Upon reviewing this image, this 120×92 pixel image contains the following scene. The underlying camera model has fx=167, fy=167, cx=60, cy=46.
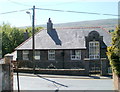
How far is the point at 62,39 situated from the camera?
26406mm

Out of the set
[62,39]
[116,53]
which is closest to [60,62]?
[62,39]

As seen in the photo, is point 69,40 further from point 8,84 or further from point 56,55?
point 8,84

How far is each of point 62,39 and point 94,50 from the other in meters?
5.43

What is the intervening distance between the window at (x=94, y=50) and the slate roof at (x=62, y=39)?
113 cm

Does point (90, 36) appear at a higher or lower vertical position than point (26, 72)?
higher

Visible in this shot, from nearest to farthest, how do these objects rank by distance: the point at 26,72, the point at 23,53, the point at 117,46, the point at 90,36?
the point at 117,46 → the point at 26,72 → the point at 90,36 → the point at 23,53

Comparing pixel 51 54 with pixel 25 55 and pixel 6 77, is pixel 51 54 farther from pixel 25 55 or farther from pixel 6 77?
pixel 6 77

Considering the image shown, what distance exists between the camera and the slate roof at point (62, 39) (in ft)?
80.8

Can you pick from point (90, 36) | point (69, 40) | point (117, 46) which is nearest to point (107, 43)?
point (90, 36)

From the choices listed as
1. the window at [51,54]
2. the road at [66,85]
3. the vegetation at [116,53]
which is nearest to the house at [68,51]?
the window at [51,54]

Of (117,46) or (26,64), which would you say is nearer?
(117,46)

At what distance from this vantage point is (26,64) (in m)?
24.5

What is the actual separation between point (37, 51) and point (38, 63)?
1.83m

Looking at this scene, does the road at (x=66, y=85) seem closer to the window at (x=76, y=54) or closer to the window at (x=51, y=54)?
the window at (x=76, y=54)
